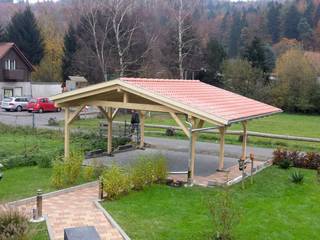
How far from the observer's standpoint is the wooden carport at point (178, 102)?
516 inches

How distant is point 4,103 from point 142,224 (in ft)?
110

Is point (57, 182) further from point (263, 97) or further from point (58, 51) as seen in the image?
point (58, 51)

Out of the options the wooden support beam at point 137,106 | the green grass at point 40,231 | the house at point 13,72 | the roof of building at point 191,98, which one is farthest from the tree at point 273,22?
the green grass at point 40,231

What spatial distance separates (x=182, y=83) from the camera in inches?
682

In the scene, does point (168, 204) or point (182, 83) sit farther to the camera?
point (182, 83)

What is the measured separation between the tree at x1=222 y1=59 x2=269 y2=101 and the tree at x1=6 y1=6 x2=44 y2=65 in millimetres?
25682

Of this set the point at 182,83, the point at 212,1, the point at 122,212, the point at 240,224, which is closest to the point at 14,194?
the point at 122,212

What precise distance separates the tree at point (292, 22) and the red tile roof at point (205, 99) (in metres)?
69.4

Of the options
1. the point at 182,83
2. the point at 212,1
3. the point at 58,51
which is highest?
the point at 212,1

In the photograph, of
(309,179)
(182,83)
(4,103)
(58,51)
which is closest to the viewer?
(309,179)

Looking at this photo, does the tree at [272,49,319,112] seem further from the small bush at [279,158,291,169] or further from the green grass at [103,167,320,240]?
the green grass at [103,167,320,240]

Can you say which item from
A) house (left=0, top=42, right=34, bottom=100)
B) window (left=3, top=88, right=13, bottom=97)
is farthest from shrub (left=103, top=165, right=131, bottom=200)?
window (left=3, top=88, right=13, bottom=97)

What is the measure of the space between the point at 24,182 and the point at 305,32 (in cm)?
7551

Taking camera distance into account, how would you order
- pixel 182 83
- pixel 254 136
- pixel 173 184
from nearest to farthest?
1. pixel 173 184
2. pixel 182 83
3. pixel 254 136
